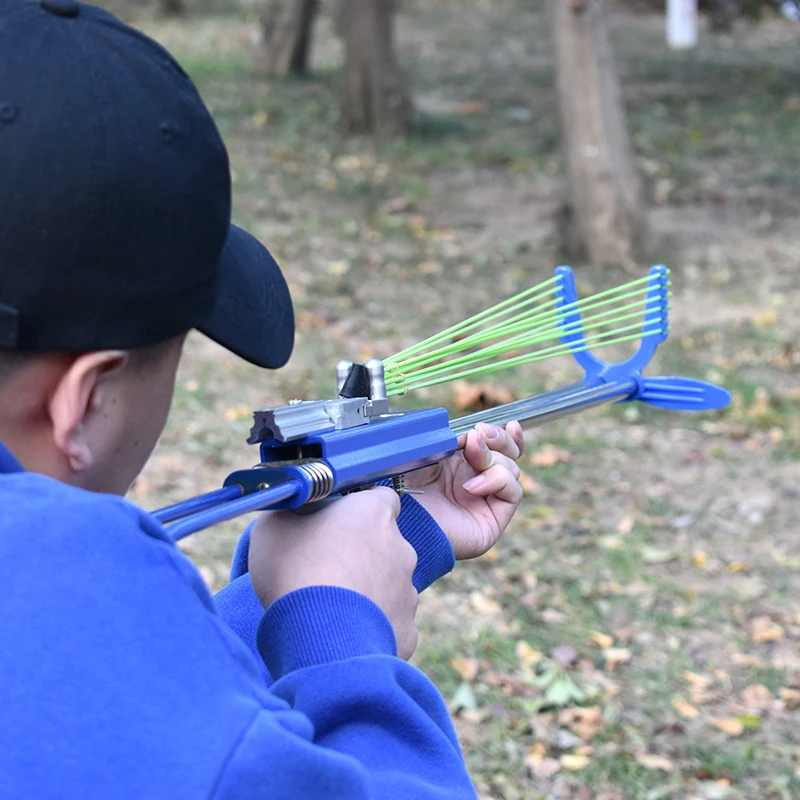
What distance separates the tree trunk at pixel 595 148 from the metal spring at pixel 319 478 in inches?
219

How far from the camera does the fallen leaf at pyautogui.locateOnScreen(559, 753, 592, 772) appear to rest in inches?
111

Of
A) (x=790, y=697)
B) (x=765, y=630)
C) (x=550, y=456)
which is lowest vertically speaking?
(x=550, y=456)

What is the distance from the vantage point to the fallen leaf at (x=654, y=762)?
2803 mm

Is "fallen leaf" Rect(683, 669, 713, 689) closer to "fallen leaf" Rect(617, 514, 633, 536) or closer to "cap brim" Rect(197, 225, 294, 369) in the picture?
"fallen leaf" Rect(617, 514, 633, 536)

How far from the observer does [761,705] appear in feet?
10.1

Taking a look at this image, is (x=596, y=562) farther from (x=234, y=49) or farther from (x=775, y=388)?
(x=234, y=49)

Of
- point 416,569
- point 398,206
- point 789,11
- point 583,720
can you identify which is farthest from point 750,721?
point 789,11

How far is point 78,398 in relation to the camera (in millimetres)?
915

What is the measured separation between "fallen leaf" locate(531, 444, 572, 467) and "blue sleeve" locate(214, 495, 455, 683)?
10.2 feet

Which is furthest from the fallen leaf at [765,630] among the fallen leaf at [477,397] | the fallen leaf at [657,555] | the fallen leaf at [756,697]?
the fallen leaf at [477,397]

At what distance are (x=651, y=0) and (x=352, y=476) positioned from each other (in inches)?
624

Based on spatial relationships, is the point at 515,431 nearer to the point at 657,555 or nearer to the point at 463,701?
the point at 463,701

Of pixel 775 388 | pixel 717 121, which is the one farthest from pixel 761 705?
pixel 717 121

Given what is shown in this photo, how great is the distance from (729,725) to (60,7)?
2618 mm
